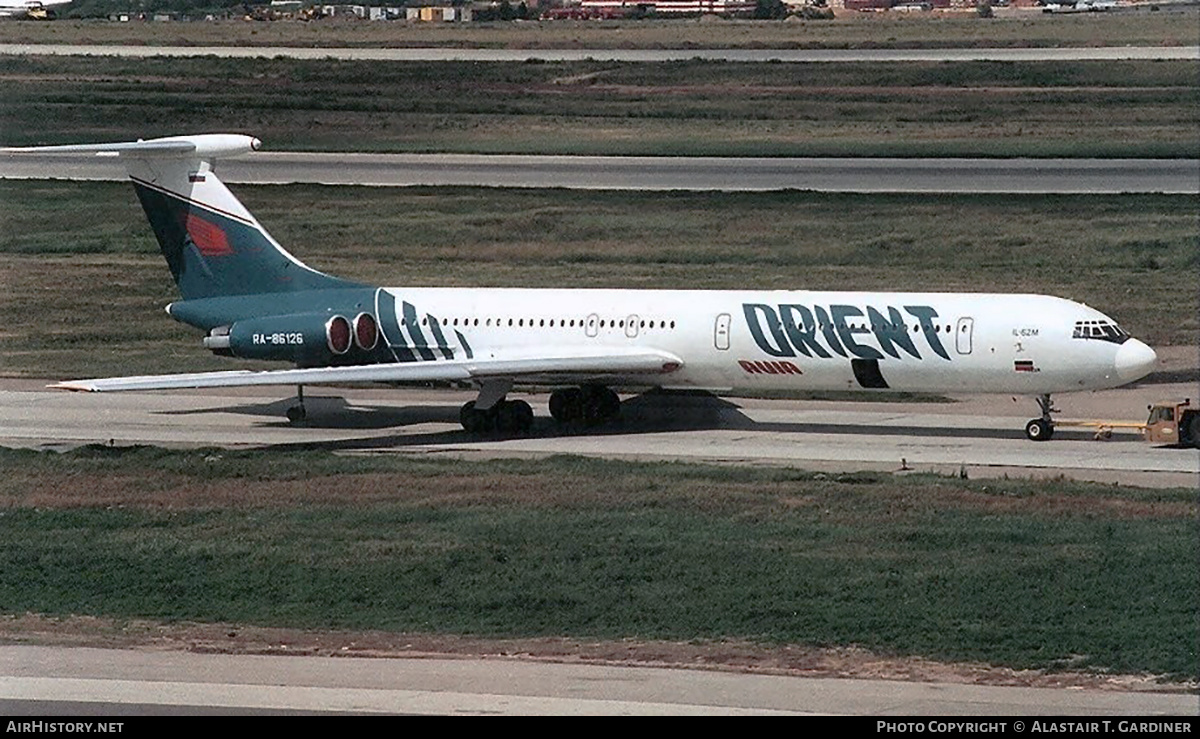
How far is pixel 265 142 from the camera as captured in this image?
88.6 metres

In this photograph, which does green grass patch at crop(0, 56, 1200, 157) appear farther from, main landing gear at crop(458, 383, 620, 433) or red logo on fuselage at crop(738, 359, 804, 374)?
red logo on fuselage at crop(738, 359, 804, 374)

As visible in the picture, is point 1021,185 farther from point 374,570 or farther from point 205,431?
point 374,570

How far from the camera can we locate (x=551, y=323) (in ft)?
148

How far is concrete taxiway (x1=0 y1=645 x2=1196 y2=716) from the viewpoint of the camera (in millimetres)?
22141

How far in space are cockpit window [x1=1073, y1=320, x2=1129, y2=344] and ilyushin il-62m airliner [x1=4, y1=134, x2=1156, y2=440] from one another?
0.04 metres

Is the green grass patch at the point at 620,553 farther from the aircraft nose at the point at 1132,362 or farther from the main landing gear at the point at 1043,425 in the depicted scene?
the aircraft nose at the point at 1132,362

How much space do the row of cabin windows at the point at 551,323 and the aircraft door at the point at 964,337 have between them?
5857 millimetres

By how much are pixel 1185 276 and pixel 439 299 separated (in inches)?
1066

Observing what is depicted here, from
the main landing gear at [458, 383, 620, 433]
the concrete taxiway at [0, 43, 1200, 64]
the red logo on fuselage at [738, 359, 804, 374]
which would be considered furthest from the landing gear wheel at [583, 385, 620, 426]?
the concrete taxiway at [0, 43, 1200, 64]

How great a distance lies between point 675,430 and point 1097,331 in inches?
346

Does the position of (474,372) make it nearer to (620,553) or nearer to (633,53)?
(620,553)

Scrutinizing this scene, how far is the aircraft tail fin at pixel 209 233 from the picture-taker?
154 ft

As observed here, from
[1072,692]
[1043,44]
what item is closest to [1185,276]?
[1072,692]

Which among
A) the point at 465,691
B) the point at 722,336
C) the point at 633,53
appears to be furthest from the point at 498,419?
the point at 633,53
